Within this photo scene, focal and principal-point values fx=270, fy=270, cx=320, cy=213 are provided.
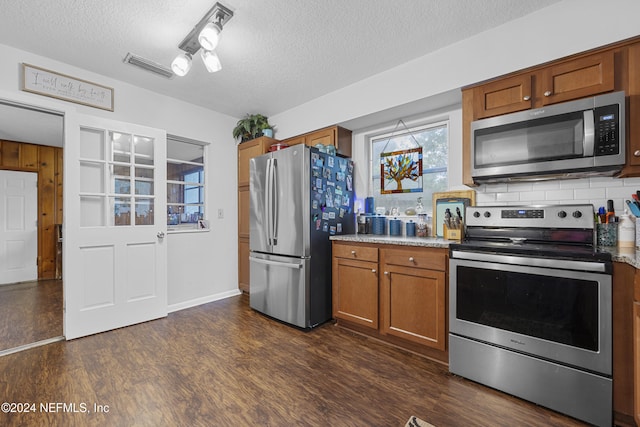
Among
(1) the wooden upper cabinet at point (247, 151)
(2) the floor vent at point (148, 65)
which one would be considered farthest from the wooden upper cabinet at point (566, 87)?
(2) the floor vent at point (148, 65)

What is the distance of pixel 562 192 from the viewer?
6.53ft

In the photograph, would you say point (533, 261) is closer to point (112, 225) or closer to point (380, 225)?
point (380, 225)

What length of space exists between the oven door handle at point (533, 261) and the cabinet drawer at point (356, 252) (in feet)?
2.24

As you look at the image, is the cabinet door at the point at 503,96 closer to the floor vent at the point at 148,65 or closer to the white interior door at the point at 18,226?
the floor vent at the point at 148,65

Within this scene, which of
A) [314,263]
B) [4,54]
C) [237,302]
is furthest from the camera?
[237,302]

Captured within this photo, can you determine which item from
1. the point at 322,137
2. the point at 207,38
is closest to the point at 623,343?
the point at 322,137

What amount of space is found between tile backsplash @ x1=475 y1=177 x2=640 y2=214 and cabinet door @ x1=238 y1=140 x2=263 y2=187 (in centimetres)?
264

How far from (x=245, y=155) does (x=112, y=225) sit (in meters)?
1.78

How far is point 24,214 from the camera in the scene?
4590mm

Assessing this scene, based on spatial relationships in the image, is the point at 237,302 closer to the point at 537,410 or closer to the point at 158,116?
the point at 158,116

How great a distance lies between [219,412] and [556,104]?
2853 millimetres

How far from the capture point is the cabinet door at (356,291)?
239cm

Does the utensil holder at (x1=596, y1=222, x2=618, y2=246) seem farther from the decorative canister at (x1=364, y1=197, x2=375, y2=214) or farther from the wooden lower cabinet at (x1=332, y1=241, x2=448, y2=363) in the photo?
the decorative canister at (x1=364, y1=197, x2=375, y2=214)

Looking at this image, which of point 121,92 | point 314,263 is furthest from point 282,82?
point 314,263
